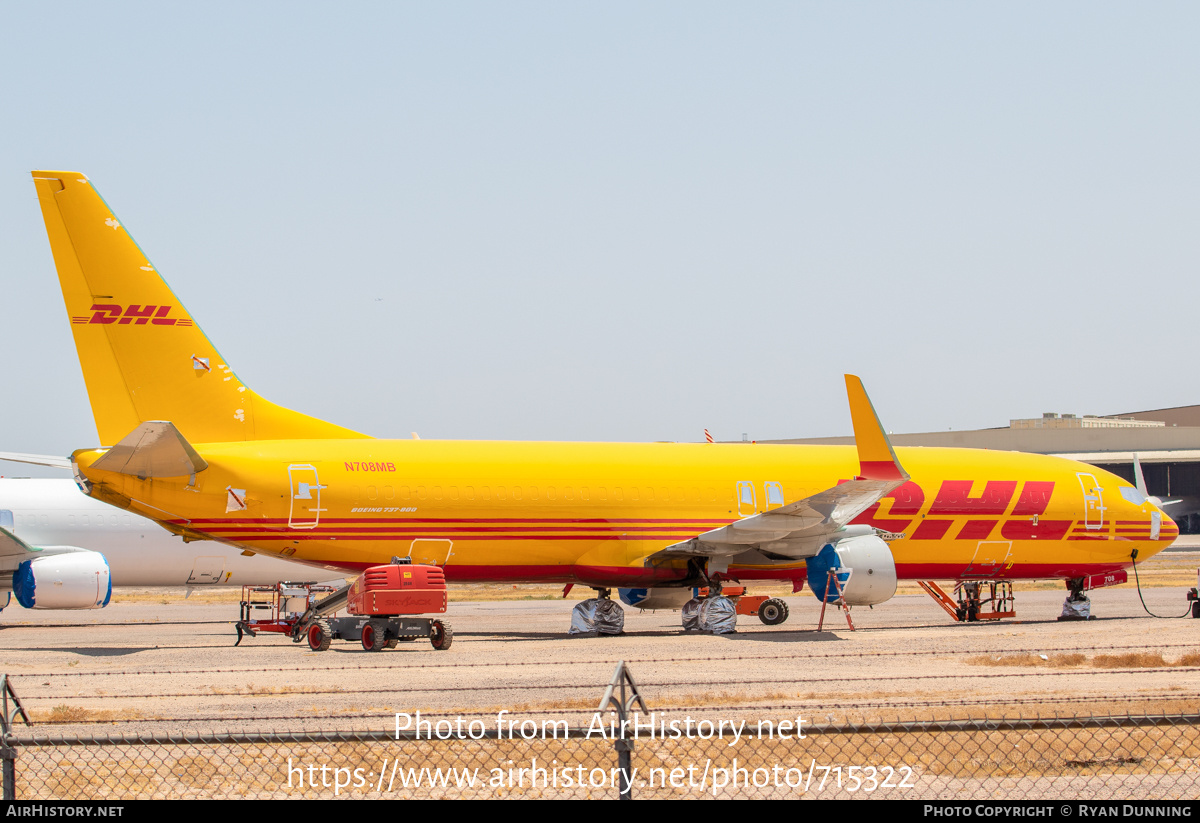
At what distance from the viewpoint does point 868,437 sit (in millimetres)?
23141

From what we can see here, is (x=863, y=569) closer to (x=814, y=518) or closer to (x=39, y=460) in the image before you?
(x=814, y=518)

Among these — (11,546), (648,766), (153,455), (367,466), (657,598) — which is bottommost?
(657,598)

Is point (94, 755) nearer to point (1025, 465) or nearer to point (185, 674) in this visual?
point (185, 674)

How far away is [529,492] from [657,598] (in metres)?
4.45

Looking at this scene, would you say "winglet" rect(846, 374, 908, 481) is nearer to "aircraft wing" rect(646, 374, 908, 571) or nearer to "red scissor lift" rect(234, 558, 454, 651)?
"aircraft wing" rect(646, 374, 908, 571)

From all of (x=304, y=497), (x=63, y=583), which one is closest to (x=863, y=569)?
(x=304, y=497)

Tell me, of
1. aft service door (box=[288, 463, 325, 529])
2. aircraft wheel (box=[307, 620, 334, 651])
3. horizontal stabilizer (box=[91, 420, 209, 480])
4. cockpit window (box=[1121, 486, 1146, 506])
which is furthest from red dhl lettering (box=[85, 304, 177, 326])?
cockpit window (box=[1121, 486, 1146, 506])

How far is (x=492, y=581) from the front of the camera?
2408 cm

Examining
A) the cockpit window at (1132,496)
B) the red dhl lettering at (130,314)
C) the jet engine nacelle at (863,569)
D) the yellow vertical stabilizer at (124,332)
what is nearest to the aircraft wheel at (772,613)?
the jet engine nacelle at (863,569)

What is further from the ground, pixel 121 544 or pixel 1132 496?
pixel 1132 496

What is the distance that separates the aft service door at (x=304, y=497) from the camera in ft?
72.2

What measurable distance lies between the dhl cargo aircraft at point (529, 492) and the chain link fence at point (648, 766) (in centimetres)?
1062

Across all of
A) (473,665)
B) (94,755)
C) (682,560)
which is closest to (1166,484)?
(682,560)

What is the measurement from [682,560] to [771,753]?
15.0 meters
